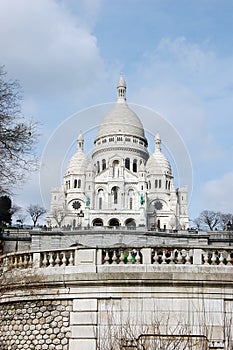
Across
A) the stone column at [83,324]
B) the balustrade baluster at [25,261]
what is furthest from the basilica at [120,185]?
the stone column at [83,324]

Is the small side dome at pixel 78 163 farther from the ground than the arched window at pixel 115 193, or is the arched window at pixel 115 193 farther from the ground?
the small side dome at pixel 78 163

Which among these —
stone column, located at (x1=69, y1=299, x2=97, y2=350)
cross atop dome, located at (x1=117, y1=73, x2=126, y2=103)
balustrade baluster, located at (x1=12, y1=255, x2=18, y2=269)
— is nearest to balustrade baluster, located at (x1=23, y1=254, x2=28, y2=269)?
balustrade baluster, located at (x1=12, y1=255, x2=18, y2=269)

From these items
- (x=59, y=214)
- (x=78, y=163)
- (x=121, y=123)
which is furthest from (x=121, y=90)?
(x=59, y=214)

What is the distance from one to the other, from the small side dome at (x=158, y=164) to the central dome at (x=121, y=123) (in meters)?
8.24

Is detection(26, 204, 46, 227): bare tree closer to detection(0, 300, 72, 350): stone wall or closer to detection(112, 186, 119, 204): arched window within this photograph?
detection(112, 186, 119, 204): arched window

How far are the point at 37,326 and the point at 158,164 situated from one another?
142 metres

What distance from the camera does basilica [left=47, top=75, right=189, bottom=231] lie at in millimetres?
131125

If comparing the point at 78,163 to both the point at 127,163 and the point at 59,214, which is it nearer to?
the point at 127,163

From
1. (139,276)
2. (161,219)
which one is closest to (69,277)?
(139,276)

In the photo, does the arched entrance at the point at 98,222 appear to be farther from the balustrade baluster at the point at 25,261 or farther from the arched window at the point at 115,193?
the balustrade baluster at the point at 25,261

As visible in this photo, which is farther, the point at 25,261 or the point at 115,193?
the point at 115,193

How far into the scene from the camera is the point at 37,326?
14.1m

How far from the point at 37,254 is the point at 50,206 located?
133 m

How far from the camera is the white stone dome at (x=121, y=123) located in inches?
6373
